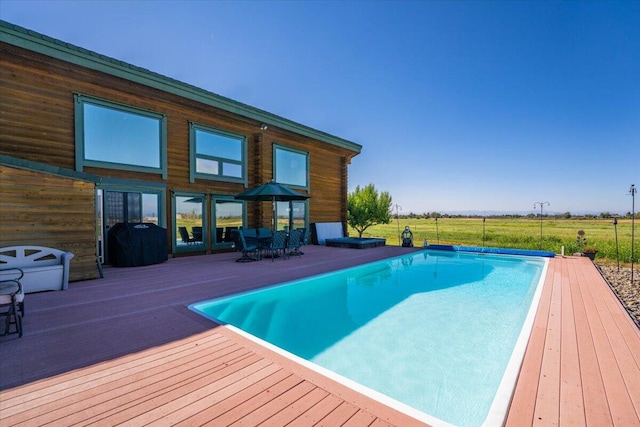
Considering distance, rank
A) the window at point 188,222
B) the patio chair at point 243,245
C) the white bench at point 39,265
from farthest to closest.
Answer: the window at point 188,222
the patio chair at point 243,245
the white bench at point 39,265

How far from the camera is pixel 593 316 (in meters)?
3.71

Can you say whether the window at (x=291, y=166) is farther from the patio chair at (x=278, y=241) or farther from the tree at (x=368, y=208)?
the tree at (x=368, y=208)

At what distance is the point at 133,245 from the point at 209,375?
590 cm

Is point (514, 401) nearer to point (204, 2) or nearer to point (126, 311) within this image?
point (126, 311)

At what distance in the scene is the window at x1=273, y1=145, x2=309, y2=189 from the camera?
446 inches

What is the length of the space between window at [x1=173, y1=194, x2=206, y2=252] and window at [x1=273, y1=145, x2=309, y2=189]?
11.1ft

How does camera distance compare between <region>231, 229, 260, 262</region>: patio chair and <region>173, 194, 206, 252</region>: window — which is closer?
<region>231, 229, 260, 262</region>: patio chair

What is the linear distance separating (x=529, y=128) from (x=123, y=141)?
1910 cm

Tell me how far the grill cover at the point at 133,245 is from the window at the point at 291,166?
526 cm

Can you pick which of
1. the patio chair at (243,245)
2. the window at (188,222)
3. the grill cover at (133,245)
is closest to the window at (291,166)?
the window at (188,222)

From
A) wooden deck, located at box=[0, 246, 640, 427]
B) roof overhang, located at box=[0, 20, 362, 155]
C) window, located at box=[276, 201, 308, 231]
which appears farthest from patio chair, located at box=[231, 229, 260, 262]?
roof overhang, located at box=[0, 20, 362, 155]

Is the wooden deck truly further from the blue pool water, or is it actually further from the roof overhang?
the roof overhang

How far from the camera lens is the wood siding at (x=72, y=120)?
5.94m

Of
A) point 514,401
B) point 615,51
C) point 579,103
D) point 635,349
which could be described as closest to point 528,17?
point 615,51
